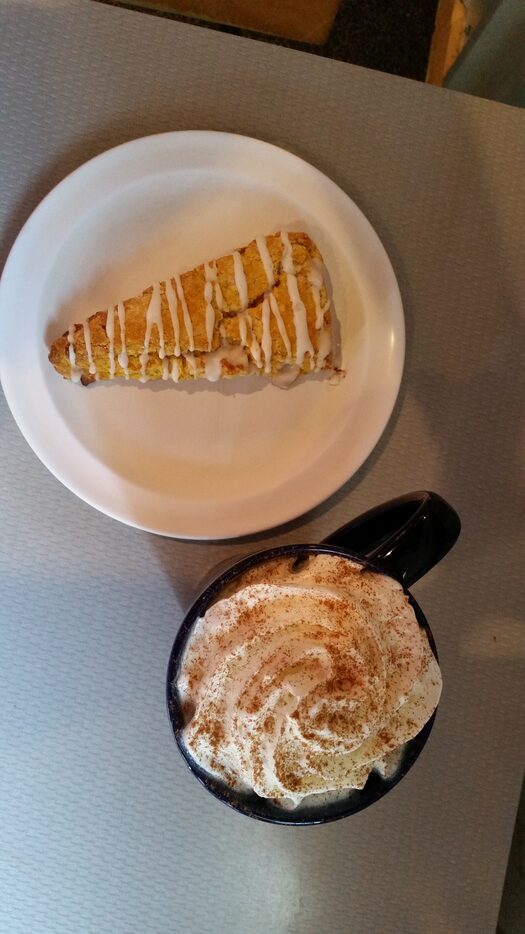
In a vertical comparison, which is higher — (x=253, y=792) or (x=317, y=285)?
(x=317, y=285)

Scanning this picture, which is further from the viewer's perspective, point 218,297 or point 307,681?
point 218,297

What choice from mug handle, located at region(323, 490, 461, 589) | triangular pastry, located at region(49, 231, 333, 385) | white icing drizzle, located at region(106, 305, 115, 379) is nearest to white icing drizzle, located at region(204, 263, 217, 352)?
triangular pastry, located at region(49, 231, 333, 385)

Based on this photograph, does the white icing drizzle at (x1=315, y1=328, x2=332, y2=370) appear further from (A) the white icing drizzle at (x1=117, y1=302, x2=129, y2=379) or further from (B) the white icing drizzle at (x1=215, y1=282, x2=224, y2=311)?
(A) the white icing drizzle at (x1=117, y1=302, x2=129, y2=379)

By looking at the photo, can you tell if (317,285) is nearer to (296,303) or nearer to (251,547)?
(296,303)

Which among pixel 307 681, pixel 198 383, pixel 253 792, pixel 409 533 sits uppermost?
pixel 198 383

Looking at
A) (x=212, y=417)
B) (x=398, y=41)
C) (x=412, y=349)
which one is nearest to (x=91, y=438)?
(x=212, y=417)

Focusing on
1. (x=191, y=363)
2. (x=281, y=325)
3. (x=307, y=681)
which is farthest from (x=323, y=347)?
(x=307, y=681)
